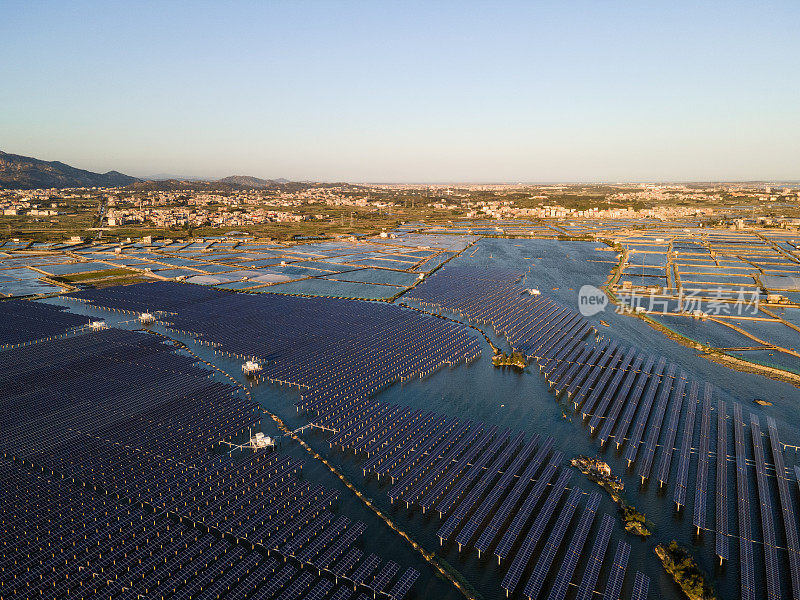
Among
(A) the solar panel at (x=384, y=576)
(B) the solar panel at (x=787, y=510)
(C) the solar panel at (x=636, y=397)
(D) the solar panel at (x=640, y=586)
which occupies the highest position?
(C) the solar panel at (x=636, y=397)

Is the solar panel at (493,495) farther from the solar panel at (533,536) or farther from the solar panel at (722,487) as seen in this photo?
the solar panel at (722,487)

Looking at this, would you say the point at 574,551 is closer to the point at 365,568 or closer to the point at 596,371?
the point at 365,568

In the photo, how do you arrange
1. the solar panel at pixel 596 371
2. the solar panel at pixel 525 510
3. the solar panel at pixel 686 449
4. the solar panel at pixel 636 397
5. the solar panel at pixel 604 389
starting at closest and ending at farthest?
1. the solar panel at pixel 525 510
2. the solar panel at pixel 686 449
3. the solar panel at pixel 636 397
4. the solar panel at pixel 604 389
5. the solar panel at pixel 596 371

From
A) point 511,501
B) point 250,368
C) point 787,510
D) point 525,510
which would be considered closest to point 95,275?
point 250,368

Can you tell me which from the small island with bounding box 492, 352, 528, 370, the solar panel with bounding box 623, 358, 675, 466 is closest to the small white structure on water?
the small island with bounding box 492, 352, 528, 370

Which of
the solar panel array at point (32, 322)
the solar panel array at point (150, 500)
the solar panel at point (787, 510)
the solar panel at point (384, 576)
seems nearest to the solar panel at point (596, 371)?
the solar panel at point (787, 510)
